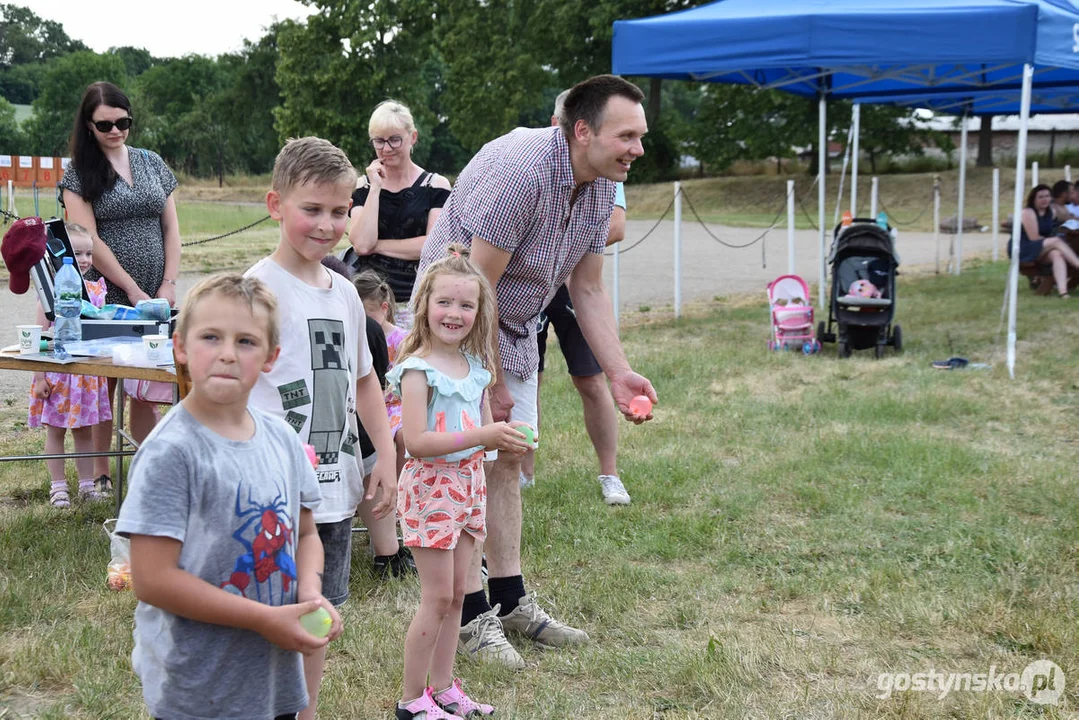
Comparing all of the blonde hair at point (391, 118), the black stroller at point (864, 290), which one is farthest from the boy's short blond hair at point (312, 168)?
the black stroller at point (864, 290)

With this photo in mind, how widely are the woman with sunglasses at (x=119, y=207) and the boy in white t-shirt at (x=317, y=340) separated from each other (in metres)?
2.30

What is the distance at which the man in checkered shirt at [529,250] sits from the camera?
133 inches

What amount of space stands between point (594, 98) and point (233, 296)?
1.74 m

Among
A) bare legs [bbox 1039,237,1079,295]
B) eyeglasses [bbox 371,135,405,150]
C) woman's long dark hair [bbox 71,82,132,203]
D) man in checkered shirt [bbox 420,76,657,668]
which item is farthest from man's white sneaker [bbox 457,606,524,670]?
bare legs [bbox 1039,237,1079,295]

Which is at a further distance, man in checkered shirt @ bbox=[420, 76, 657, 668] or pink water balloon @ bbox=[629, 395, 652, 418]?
pink water balloon @ bbox=[629, 395, 652, 418]

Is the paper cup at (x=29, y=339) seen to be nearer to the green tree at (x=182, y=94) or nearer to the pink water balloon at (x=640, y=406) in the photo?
the pink water balloon at (x=640, y=406)

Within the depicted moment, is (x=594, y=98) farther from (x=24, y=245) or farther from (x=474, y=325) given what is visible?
(x=24, y=245)

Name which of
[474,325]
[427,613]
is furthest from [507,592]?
[474,325]

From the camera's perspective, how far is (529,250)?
352 centimetres

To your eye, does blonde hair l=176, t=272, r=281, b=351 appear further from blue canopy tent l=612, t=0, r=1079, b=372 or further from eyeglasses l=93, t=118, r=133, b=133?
blue canopy tent l=612, t=0, r=1079, b=372

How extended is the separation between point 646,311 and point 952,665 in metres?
9.29

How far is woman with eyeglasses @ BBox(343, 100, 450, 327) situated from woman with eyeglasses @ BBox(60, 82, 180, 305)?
0.95 m

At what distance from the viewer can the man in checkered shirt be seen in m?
3.38

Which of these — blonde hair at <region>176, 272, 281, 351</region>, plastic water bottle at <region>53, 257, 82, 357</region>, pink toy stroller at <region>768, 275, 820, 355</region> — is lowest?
pink toy stroller at <region>768, 275, 820, 355</region>
